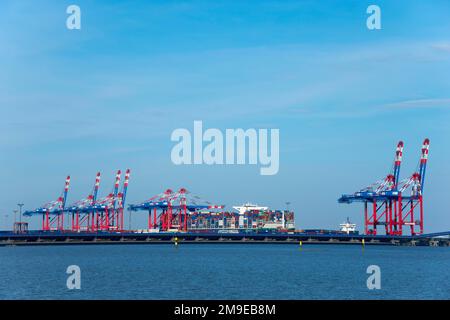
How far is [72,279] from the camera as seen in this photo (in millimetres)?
61219

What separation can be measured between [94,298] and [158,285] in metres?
8.32

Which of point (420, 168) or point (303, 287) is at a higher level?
point (420, 168)

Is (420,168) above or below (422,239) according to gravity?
above
